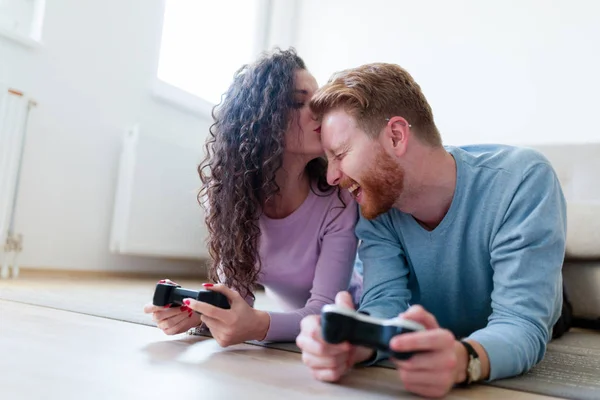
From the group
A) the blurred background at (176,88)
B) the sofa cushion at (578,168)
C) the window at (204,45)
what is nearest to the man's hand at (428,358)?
the sofa cushion at (578,168)

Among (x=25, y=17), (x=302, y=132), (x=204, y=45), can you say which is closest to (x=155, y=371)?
(x=302, y=132)

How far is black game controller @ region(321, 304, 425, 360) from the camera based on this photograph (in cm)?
61

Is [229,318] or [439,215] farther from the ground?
[439,215]

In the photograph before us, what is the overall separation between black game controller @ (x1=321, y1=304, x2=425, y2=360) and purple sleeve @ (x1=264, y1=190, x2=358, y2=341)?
40cm

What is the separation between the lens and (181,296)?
92 cm

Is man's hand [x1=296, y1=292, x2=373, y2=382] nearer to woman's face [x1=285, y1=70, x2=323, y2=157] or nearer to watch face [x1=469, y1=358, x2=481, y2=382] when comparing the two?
watch face [x1=469, y1=358, x2=481, y2=382]

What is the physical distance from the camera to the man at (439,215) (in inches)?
33.3

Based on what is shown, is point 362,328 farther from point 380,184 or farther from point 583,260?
point 583,260

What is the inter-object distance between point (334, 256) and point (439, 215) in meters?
Answer: 0.23

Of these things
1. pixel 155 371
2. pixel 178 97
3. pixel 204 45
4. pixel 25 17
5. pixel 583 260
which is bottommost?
pixel 155 371

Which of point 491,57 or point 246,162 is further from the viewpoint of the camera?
point 491,57

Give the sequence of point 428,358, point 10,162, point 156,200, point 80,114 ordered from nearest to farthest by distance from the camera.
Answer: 1. point 428,358
2. point 10,162
3. point 80,114
4. point 156,200

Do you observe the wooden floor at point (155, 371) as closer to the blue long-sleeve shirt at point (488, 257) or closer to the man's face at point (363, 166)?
the blue long-sleeve shirt at point (488, 257)

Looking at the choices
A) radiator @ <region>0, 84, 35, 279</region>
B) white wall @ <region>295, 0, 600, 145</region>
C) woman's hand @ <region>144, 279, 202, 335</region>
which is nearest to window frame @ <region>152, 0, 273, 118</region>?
radiator @ <region>0, 84, 35, 279</region>
